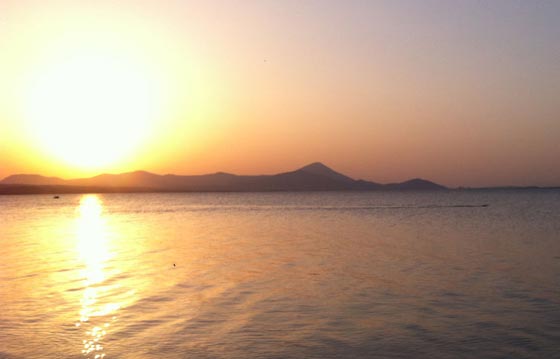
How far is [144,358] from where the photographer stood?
1280cm

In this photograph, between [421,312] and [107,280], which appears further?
[107,280]

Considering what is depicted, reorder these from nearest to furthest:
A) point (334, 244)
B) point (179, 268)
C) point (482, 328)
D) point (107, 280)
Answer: point (482, 328), point (107, 280), point (179, 268), point (334, 244)

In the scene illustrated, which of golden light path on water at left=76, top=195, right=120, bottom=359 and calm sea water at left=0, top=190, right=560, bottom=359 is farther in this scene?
golden light path on water at left=76, top=195, right=120, bottom=359

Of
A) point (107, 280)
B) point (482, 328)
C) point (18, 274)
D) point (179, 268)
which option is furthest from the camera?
point (179, 268)

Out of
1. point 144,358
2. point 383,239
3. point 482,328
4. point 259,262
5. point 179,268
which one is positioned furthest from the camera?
point 383,239

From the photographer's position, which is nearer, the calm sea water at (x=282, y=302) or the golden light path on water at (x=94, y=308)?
the calm sea water at (x=282, y=302)

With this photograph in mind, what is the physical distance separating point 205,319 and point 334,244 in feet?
77.0

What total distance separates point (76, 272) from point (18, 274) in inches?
94.2

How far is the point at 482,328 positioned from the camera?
607 inches

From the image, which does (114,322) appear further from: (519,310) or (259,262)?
(259,262)

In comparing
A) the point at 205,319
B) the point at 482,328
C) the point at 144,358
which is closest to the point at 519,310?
the point at 482,328

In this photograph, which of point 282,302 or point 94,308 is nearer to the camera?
point 94,308

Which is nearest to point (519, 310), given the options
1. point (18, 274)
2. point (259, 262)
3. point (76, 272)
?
point (259, 262)

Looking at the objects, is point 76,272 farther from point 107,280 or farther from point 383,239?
point 383,239
